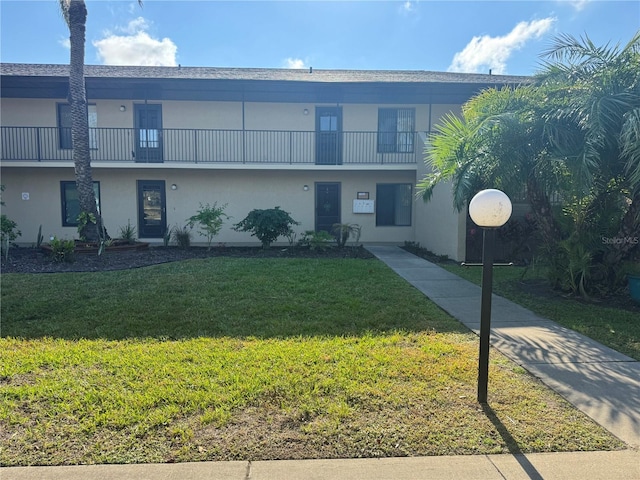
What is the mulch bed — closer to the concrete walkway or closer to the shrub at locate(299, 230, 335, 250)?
the shrub at locate(299, 230, 335, 250)

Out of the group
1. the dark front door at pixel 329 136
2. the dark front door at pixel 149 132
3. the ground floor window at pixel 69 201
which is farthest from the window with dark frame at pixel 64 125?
the dark front door at pixel 329 136

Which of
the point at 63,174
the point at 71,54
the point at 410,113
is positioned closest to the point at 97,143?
the point at 63,174

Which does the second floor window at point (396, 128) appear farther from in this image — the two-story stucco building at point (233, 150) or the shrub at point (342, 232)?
the shrub at point (342, 232)

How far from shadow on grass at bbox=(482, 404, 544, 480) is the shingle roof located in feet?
38.1

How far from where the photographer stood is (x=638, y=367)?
410 centimetres

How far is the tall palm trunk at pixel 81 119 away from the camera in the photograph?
10828 millimetres

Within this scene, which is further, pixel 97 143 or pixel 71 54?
pixel 97 143

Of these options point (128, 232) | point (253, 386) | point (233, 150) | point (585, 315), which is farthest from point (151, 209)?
point (585, 315)

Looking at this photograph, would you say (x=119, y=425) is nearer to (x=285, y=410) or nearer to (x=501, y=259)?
(x=285, y=410)

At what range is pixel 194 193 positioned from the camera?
14.1 metres

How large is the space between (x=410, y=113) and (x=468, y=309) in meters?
10.2

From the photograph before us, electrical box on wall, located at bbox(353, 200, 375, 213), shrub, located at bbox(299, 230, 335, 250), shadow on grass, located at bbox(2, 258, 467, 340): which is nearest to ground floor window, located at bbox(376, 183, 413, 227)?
electrical box on wall, located at bbox(353, 200, 375, 213)

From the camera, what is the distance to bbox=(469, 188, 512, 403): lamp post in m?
3.18

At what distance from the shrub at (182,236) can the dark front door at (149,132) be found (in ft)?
8.36
